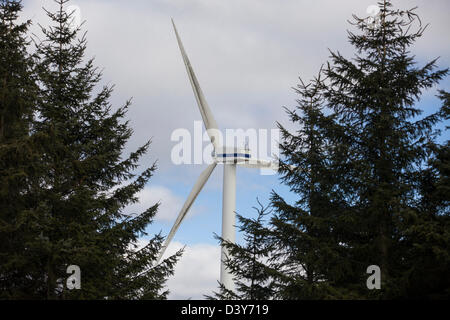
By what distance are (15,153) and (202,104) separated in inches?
824

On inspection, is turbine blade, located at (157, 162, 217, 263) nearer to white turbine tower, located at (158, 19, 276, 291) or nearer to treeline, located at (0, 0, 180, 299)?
white turbine tower, located at (158, 19, 276, 291)

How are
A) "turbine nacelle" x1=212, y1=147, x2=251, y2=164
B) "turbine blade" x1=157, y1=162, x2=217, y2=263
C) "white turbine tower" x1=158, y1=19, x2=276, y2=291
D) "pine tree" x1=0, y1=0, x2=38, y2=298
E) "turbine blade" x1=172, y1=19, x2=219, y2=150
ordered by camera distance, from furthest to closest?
"turbine blade" x1=172, y1=19, x2=219, y2=150, "turbine nacelle" x1=212, y1=147, x2=251, y2=164, "turbine blade" x1=157, y1=162, x2=217, y2=263, "white turbine tower" x1=158, y1=19, x2=276, y2=291, "pine tree" x1=0, y1=0, x2=38, y2=298

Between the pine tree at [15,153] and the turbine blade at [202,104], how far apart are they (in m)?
17.0

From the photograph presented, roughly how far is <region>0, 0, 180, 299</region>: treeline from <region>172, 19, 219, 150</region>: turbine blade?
1248 cm

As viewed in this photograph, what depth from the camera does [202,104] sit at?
3803 cm

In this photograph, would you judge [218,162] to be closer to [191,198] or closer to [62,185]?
[191,198]

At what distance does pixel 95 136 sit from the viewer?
24484 mm

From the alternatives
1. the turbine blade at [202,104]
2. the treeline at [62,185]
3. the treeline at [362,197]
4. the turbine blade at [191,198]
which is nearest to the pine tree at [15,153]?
the treeline at [62,185]

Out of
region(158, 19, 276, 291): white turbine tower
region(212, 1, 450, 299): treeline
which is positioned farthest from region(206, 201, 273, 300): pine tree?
region(158, 19, 276, 291): white turbine tower

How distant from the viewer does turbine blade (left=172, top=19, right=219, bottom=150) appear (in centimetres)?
3778

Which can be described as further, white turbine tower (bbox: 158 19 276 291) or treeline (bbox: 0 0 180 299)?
white turbine tower (bbox: 158 19 276 291)

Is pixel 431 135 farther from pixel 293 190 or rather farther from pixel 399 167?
pixel 293 190

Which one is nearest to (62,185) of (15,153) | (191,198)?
(15,153)
